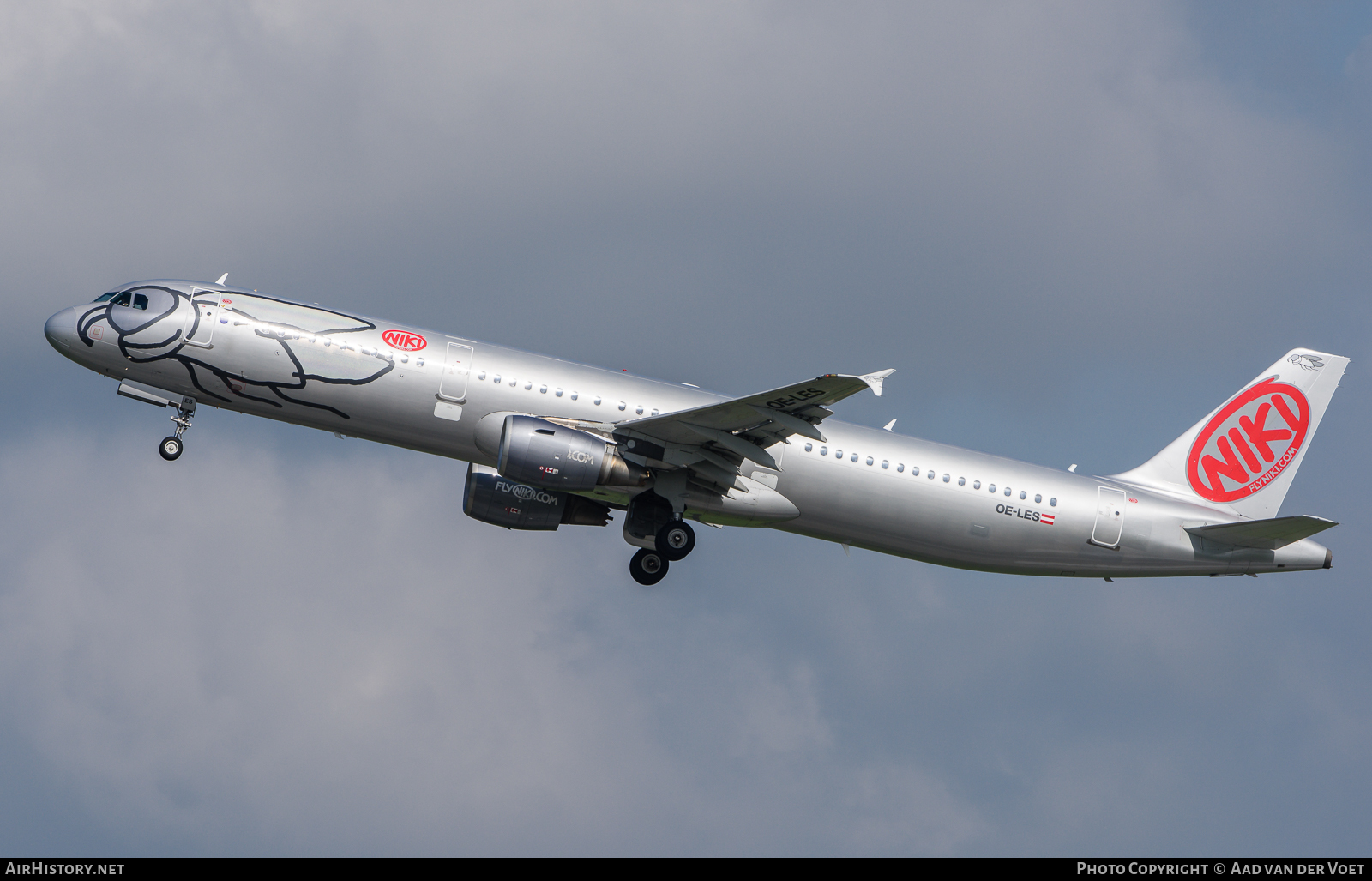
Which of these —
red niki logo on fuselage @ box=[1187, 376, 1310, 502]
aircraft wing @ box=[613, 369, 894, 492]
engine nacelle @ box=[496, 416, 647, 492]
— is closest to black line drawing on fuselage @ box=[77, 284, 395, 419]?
engine nacelle @ box=[496, 416, 647, 492]

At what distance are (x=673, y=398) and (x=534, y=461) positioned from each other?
206 inches

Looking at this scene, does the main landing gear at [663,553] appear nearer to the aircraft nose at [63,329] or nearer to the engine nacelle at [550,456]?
the engine nacelle at [550,456]

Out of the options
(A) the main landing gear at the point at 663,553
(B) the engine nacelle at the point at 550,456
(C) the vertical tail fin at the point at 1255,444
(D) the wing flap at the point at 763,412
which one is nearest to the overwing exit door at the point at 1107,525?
(C) the vertical tail fin at the point at 1255,444

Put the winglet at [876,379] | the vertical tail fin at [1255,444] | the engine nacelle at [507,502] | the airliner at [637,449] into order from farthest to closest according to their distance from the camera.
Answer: the vertical tail fin at [1255,444]
the engine nacelle at [507,502]
the airliner at [637,449]
the winglet at [876,379]

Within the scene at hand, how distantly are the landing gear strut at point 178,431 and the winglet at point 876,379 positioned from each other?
63.1ft

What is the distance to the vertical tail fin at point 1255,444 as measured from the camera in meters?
43.8

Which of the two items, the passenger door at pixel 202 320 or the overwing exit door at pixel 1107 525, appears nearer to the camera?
the passenger door at pixel 202 320

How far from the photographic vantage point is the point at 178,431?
129ft

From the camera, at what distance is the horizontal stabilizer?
39.0m

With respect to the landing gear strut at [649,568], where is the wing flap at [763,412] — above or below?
above

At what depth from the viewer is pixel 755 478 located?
39.5m

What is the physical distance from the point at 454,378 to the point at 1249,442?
25.3m

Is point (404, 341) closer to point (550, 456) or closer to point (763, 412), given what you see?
point (550, 456)

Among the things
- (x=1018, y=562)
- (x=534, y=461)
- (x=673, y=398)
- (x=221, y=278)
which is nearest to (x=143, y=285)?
(x=221, y=278)
